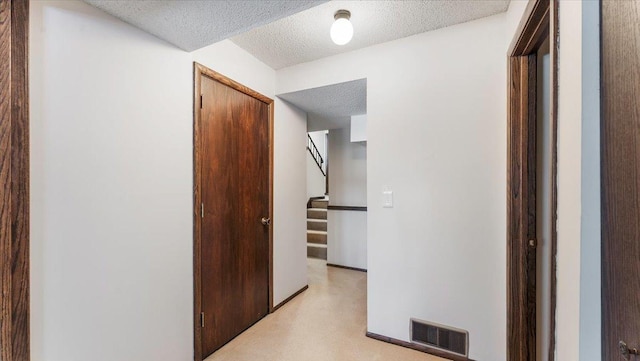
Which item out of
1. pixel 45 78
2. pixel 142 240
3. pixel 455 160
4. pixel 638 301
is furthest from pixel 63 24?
pixel 455 160

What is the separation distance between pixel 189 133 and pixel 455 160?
1.80 metres

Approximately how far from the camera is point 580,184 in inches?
29.8

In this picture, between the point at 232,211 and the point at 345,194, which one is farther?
the point at 345,194

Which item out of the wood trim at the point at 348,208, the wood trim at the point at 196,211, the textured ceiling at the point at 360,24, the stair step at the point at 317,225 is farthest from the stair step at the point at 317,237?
the textured ceiling at the point at 360,24

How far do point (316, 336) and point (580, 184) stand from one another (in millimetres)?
2015

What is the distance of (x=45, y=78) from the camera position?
3.67ft

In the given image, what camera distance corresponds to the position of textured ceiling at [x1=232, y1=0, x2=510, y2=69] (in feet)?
5.50

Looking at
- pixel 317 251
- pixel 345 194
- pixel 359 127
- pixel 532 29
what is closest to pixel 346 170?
pixel 345 194

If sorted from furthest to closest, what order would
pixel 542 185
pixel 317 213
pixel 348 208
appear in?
pixel 317 213 < pixel 348 208 < pixel 542 185

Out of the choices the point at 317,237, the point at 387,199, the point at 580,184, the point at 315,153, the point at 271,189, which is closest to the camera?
the point at 580,184

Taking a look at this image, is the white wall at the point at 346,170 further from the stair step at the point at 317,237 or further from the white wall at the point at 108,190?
the white wall at the point at 108,190

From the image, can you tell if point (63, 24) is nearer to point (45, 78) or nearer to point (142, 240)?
point (45, 78)

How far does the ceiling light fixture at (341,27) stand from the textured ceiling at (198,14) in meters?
0.44

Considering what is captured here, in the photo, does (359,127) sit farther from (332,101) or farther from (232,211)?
(232,211)
